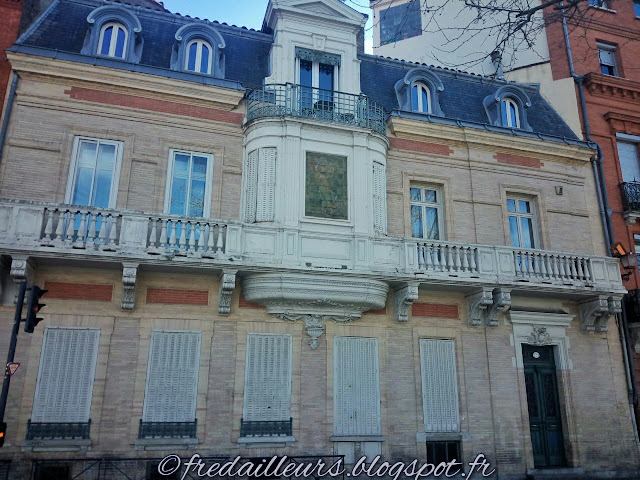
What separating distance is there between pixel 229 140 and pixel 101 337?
18.5ft

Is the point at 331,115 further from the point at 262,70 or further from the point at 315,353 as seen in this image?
the point at 315,353

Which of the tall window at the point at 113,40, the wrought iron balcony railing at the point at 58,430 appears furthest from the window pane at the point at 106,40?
the wrought iron balcony railing at the point at 58,430

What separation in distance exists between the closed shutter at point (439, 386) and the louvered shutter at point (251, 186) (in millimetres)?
5304

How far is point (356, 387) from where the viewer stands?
12.2 meters

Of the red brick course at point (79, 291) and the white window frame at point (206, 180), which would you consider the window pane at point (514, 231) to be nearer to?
the white window frame at point (206, 180)

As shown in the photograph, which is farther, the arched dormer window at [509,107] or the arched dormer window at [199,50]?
the arched dormer window at [509,107]

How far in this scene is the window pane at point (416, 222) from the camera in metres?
14.1

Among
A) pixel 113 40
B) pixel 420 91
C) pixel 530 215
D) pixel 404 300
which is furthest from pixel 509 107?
pixel 113 40

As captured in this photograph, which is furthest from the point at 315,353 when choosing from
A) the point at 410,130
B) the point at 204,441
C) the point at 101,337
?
the point at 410,130

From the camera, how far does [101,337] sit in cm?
1109

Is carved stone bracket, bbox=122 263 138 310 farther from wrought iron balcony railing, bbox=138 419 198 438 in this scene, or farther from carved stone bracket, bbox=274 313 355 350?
carved stone bracket, bbox=274 313 355 350

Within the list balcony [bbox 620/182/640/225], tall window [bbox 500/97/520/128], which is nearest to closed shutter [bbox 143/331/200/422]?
tall window [bbox 500/97/520/128]

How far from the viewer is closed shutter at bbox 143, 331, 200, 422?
1100 cm

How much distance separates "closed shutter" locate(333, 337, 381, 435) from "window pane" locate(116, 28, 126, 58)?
904 centimetres
